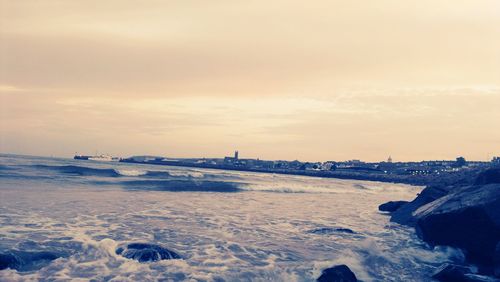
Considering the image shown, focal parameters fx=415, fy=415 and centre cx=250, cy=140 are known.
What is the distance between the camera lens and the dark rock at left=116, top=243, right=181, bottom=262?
11.1 meters

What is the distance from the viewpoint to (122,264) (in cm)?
1053

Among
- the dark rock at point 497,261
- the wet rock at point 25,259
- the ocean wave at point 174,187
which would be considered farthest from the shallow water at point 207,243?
the ocean wave at point 174,187

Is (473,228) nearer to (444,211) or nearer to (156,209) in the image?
(444,211)

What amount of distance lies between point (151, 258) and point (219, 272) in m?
1.99

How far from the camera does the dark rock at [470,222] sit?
12633mm

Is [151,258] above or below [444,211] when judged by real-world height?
below

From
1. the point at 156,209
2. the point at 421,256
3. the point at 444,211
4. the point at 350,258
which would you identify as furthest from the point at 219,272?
the point at 156,209

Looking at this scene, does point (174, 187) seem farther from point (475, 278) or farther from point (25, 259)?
point (475, 278)

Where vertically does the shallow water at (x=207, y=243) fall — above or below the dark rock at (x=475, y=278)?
below

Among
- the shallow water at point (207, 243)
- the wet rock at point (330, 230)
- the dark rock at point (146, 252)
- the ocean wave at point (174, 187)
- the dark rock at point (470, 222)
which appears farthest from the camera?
the ocean wave at point (174, 187)

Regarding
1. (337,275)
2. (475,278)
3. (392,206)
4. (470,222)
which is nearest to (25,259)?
(337,275)

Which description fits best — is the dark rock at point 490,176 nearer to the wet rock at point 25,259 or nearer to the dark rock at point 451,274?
the dark rock at point 451,274

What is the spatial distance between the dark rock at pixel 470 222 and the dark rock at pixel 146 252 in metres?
9.07

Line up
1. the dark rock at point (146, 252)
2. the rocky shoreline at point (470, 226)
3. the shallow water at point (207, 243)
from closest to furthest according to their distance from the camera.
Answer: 1. the shallow water at point (207, 243)
2. the dark rock at point (146, 252)
3. the rocky shoreline at point (470, 226)
